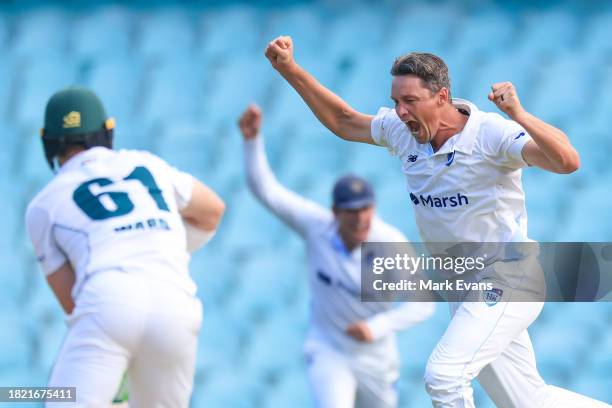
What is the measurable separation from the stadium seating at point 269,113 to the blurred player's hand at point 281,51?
303 centimetres

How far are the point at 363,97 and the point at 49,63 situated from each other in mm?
2236

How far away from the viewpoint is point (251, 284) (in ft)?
25.1

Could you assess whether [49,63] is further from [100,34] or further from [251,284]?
[251,284]

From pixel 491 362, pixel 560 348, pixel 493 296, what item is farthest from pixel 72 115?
pixel 560 348

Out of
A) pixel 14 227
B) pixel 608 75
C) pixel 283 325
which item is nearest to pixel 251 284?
pixel 283 325

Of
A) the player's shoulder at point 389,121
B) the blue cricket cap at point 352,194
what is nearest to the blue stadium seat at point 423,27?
the blue cricket cap at point 352,194

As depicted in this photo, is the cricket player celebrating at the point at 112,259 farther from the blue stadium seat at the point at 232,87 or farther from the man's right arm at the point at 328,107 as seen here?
the blue stadium seat at the point at 232,87

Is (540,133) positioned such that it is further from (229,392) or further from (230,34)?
(230,34)

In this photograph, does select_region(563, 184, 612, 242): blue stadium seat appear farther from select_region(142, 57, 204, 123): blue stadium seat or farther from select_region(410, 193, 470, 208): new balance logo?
select_region(410, 193, 470, 208): new balance logo

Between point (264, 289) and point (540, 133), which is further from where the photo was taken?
point (264, 289)

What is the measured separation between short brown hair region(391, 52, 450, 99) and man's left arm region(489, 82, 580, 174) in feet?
1.27

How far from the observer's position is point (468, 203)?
4379 mm

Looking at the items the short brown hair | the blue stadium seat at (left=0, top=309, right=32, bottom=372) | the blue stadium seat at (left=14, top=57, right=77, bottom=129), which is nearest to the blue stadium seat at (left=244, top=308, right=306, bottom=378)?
the blue stadium seat at (left=0, top=309, right=32, bottom=372)

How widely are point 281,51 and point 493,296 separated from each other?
3.98 feet
